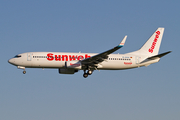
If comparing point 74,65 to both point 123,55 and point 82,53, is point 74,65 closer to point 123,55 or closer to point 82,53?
point 82,53

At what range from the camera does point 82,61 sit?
5341 centimetres

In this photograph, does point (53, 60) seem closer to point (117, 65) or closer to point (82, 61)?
point (82, 61)

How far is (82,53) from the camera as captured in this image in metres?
55.9

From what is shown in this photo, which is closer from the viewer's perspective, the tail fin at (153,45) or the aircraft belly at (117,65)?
the aircraft belly at (117,65)

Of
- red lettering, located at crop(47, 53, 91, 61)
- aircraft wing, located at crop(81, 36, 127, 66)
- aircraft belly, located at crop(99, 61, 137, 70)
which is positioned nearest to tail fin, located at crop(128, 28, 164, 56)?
aircraft belly, located at crop(99, 61, 137, 70)

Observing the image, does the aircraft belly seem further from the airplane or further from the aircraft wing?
the aircraft wing

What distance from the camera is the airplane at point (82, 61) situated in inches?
2104

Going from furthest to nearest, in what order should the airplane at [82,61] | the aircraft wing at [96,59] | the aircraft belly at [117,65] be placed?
1. the aircraft belly at [117,65]
2. the airplane at [82,61]
3. the aircraft wing at [96,59]

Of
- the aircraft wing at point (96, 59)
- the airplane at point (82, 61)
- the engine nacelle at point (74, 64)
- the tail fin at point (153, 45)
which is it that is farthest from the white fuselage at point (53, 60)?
the tail fin at point (153, 45)

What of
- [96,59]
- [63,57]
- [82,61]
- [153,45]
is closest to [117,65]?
[96,59]

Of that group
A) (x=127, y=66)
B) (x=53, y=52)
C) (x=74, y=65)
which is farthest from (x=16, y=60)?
(x=127, y=66)

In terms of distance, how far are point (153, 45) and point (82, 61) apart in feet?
50.9

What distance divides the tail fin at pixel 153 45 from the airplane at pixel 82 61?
849 mm

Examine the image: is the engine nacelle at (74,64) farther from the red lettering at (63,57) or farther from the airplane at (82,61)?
the red lettering at (63,57)
